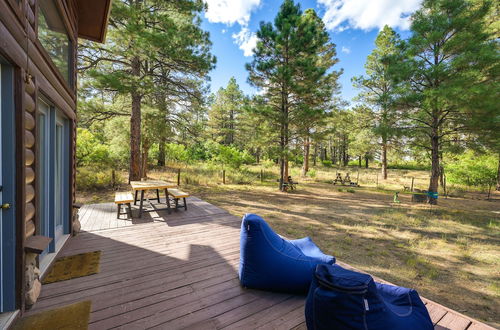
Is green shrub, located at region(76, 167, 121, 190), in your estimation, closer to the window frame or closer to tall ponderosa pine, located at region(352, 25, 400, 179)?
the window frame

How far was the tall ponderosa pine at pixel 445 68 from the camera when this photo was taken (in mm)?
6961

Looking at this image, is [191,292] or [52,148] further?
[52,148]

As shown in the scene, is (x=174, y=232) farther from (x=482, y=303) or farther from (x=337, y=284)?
(x=482, y=303)

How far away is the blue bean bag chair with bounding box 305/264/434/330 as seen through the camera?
1.41m

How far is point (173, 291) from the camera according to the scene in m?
2.29

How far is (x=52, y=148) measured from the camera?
9.62 feet

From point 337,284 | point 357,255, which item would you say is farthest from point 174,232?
point 357,255

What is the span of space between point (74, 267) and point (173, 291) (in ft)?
5.07

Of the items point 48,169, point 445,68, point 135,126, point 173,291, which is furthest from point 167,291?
point 445,68

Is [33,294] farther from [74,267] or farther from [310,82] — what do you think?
[310,82]

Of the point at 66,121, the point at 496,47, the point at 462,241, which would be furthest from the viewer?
the point at 496,47

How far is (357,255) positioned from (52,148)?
5.57 meters

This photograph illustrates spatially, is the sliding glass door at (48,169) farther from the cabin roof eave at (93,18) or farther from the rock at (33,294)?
the cabin roof eave at (93,18)

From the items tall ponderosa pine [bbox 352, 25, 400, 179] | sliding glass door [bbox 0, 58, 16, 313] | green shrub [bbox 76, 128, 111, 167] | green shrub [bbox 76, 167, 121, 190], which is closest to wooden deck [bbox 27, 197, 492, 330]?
sliding glass door [bbox 0, 58, 16, 313]
